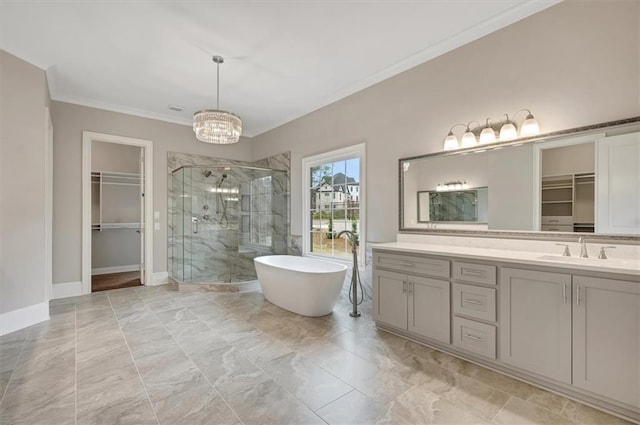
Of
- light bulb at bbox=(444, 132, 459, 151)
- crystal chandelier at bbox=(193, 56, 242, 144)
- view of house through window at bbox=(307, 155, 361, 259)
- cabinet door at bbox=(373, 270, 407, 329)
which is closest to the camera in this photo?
cabinet door at bbox=(373, 270, 407, 329)

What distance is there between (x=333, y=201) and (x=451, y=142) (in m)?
1.94

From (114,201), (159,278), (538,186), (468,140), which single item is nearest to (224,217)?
(159,278)

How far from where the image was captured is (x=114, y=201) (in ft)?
19.1

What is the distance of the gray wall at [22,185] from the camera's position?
2963mm

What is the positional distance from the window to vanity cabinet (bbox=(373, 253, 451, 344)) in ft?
3.06

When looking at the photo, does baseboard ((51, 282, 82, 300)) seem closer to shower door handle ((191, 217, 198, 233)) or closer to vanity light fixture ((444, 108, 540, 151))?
shower door handle ((191, 217, 198, 233))

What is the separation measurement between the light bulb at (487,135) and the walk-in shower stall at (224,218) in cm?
326

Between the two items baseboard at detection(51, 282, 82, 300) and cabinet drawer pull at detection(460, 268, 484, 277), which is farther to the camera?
baseboard at detection(51, 282, 82, 300)

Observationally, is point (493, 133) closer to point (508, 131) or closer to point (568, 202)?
point (508, 131)

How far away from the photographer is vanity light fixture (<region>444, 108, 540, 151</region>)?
2406 mm

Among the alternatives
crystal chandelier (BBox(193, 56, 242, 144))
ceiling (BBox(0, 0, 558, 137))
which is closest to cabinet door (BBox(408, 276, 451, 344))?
ceiling (BBox(0, 0, 558, 137))

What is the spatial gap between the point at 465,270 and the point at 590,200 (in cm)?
101

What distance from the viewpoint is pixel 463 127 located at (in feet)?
9.45

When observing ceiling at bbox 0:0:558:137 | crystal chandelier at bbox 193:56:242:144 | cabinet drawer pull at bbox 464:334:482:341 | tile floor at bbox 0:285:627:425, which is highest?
ceiling at bbox 0:0:558:137
